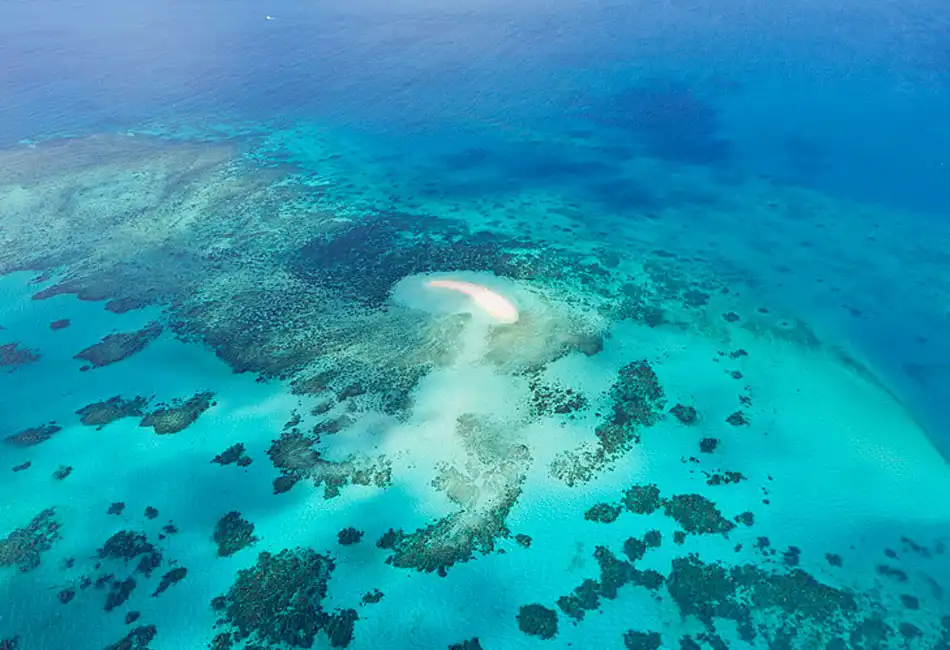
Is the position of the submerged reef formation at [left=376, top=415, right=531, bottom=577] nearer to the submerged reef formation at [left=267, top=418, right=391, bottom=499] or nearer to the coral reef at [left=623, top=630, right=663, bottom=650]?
the submerged reef formation at [left=267, top=418, right=391, bottom=499]

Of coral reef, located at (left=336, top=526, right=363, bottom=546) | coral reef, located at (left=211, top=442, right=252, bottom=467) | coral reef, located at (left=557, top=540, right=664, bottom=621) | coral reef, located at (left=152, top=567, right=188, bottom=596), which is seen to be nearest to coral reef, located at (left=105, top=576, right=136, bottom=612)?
coral reef, located at (left=152, top=567, right=188, bottom=596)

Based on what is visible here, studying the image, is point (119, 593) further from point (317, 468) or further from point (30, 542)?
point (317, 468)

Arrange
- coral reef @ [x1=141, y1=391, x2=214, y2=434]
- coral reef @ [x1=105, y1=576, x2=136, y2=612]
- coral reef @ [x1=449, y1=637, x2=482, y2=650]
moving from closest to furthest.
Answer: coral reef @ [x1=449, y1=637, x2=482, y2=650] < coral reef @ [x1=105, y1=576, x2=136, y2=612] < coral reef @ [x1=141, y1=391, x2=214, y2=434]

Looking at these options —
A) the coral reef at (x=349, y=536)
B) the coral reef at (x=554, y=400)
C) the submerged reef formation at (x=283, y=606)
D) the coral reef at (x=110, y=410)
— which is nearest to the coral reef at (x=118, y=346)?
the coral reef at (x=110, y=410)

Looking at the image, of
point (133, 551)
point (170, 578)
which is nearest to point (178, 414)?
point (133, 551)

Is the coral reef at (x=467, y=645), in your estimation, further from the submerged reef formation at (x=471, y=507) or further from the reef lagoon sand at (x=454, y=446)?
the submerged reef formation at (x=471, y=507)
